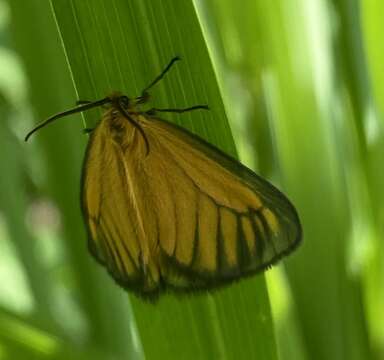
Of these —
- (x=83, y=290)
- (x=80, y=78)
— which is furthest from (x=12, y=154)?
(x=80, y=78)

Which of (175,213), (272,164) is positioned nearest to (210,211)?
(175,213)

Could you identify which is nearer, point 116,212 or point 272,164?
point 116,212

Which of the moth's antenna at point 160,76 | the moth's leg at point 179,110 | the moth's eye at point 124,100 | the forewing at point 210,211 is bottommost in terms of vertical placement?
the forewing at point 210,211

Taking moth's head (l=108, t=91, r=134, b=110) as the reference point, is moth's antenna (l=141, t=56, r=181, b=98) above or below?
above

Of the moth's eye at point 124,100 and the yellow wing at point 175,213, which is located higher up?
the moth's eye at point 124,100

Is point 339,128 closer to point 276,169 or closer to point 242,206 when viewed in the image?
point 276,169

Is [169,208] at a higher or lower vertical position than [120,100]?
lower

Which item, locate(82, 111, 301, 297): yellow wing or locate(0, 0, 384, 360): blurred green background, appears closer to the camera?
locate(82, 111, 301, 297): yellow wing

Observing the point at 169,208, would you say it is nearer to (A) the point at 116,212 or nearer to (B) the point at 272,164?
(A) the point at 116,212
